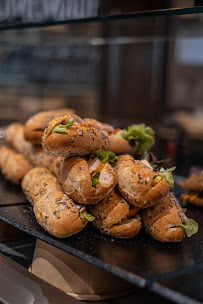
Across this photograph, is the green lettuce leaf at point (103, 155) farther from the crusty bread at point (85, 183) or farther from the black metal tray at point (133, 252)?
the black metal tray at point (133, 252)

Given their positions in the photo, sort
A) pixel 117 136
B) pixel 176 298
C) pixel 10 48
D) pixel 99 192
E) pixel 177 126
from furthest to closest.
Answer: pixel 177 126, pixel 10 48, pixel 117 136, pixel 99 192, pixel 176 298

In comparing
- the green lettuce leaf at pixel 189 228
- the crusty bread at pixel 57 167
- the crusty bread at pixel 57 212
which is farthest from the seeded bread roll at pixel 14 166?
the green lettuce leaf at pixel 189 228

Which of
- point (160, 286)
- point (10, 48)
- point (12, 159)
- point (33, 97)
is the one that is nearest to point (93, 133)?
point (160, 286)

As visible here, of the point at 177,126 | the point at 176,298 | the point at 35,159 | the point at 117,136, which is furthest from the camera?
the point at 177,126

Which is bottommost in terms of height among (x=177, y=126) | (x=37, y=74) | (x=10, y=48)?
(x=177, y=126)

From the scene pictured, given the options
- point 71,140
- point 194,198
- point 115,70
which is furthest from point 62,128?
point 115,70

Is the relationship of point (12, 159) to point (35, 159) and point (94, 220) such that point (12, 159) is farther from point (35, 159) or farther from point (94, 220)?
point (94, 220)

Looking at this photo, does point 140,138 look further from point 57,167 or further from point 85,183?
point 85,183
